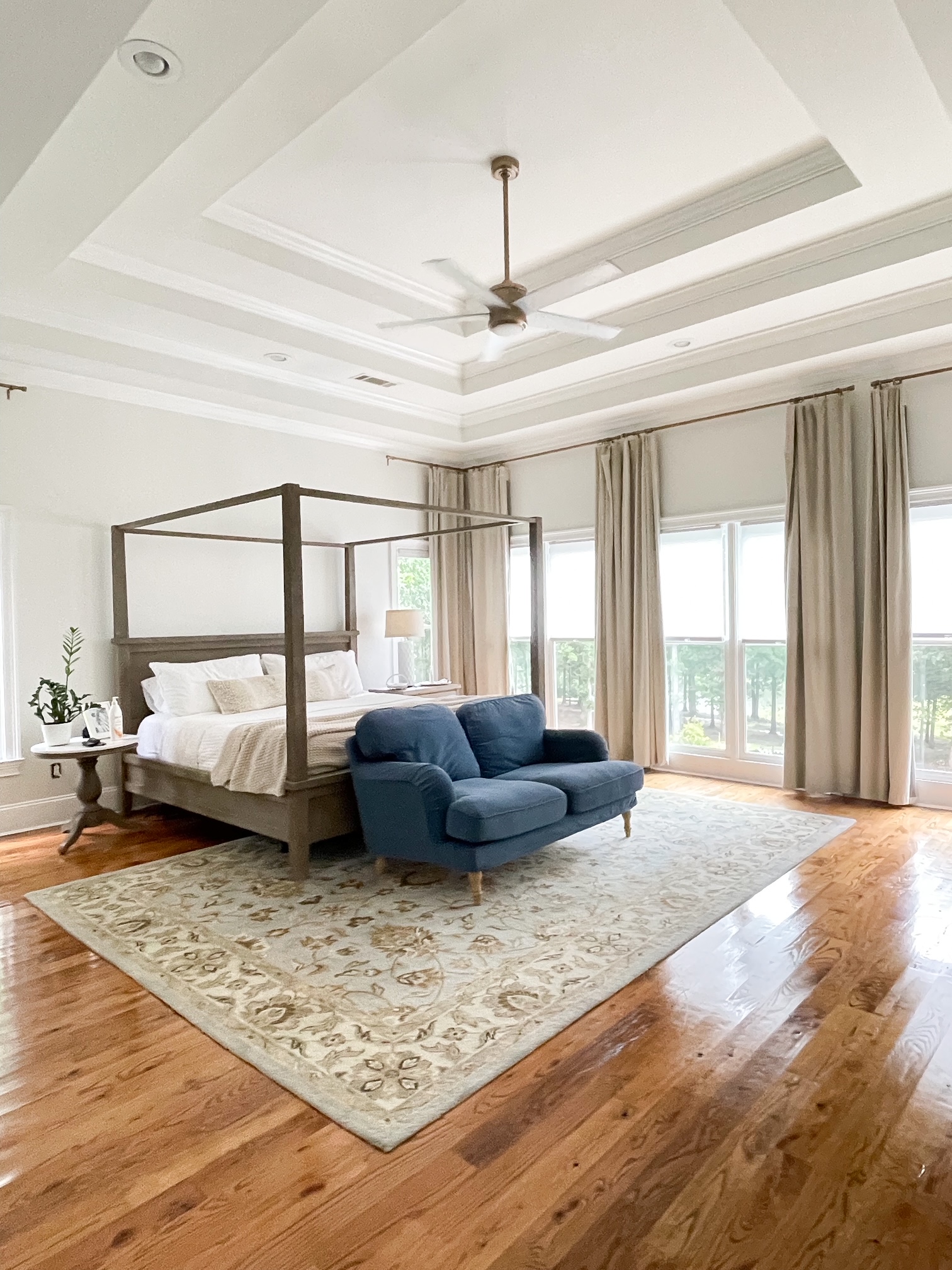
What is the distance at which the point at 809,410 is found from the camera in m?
5.32

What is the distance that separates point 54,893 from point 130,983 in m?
1.18

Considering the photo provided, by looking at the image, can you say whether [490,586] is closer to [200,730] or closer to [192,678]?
[192,678]

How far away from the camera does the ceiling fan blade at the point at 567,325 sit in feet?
12.1

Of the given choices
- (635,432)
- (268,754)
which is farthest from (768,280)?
(268,754)

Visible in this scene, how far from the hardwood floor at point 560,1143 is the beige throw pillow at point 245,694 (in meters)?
2.15

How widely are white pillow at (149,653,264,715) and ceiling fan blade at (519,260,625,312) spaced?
3026mm

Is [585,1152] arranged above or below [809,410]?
below

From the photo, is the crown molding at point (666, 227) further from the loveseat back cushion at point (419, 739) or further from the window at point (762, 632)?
the window at point (762, 632)

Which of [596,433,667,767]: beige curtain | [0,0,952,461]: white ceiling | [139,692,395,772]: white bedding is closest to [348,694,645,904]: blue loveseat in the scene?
[139,692,395,772]: white bedding

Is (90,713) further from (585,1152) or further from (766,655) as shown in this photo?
(766,655)

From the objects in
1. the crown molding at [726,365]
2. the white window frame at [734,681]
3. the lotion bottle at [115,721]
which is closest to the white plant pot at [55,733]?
the lotion bottle at [115,721]

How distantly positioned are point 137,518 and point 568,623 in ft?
11.8

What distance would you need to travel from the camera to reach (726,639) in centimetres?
595

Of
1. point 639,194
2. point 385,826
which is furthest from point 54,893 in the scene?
point 639,194
